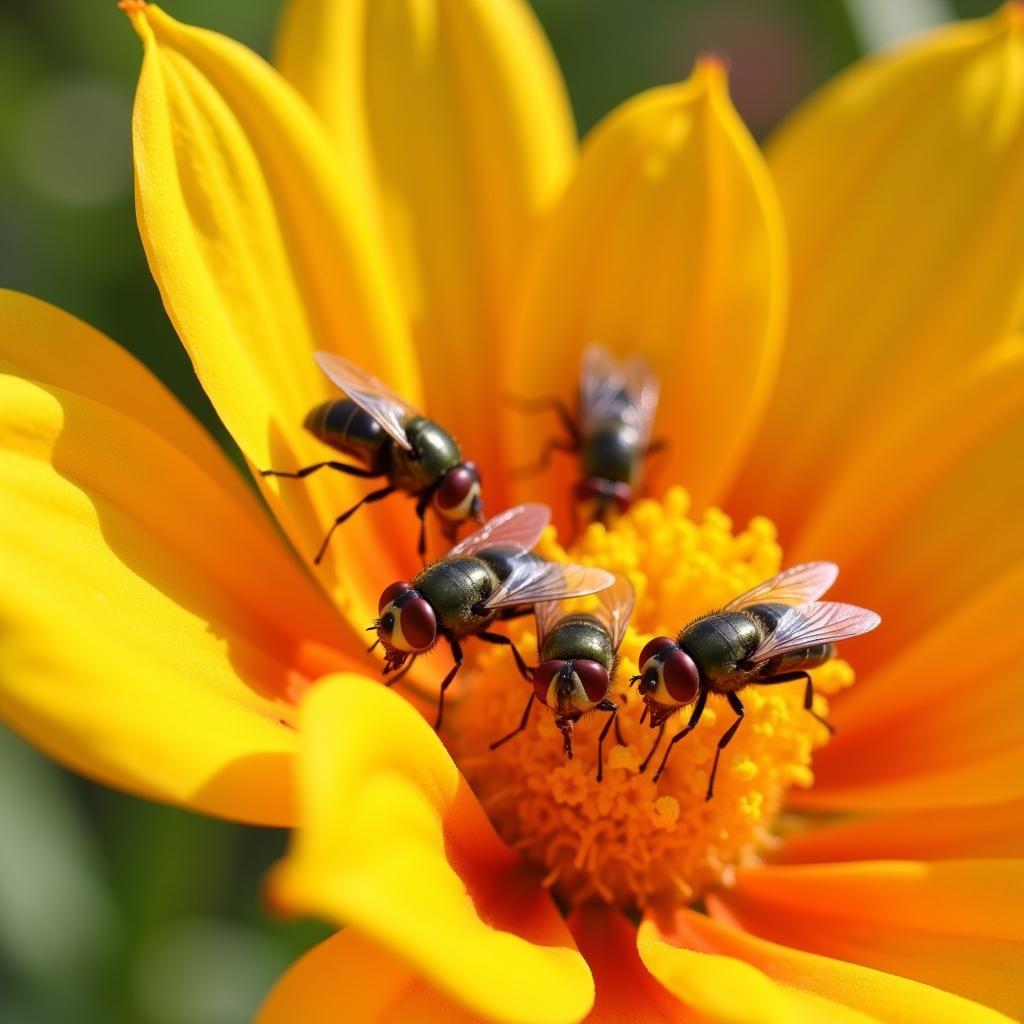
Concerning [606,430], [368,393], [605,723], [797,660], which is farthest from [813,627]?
[368,393]

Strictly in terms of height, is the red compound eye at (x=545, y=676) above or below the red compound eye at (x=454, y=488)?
below

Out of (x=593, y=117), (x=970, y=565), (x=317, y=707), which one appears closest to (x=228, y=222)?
(x=317, y=707)

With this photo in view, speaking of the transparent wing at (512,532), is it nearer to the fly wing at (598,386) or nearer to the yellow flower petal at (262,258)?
the yellow flower petal at (262,258)

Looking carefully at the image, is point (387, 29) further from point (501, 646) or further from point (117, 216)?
point (117, 216)

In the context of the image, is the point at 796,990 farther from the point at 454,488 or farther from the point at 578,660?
the point at 454,488

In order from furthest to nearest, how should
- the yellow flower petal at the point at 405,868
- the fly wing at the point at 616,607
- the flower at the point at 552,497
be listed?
the fly wing at the point at 616,607 → the flower at the point at 552,497 → the yellow flower petal at the point at 405,868

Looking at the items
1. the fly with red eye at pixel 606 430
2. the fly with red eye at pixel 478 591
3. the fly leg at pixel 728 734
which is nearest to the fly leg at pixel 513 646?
the fly with red eye at pixel 478 591

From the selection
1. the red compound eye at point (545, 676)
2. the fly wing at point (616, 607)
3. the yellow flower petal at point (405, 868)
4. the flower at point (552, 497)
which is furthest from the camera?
the fly wing at point (616, 607)
